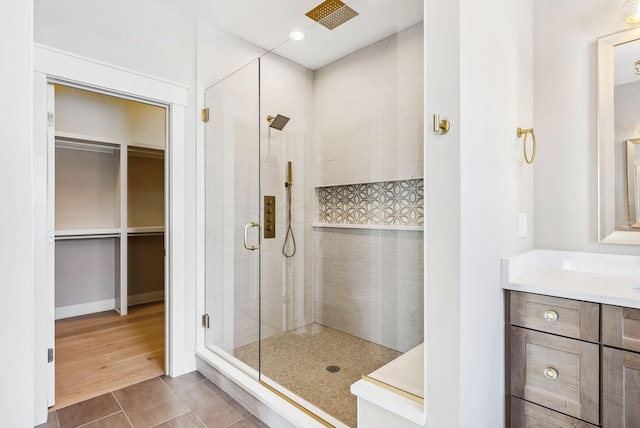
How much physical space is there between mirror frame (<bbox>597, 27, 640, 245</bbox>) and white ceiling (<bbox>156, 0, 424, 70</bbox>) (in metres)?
1.03

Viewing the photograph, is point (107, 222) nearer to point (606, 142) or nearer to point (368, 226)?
point (368, 226)

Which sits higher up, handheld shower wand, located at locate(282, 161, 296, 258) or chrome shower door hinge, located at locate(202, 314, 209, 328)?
handheld shower wand, located at locate(282, 161, 296, 258)

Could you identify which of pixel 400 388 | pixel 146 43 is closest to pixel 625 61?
pixel 400 388

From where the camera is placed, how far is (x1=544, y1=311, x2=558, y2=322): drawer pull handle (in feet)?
4.41

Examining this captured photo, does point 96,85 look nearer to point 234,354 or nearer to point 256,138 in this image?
point 256,138

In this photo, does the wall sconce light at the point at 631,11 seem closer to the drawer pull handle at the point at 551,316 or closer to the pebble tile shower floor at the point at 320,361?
the drawer pull handle at the point at 551,316

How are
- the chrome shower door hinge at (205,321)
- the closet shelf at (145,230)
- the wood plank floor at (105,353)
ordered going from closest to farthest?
the wood plank floor at (105,353), the chrome shower door hinge at (205,321), the closet shelf at (145,230)

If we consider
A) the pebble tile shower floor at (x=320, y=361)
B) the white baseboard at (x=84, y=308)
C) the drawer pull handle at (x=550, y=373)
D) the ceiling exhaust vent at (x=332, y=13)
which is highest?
the ceiling exhaust vent at (x=332, y=13)

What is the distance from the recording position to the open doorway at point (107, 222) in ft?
11.5

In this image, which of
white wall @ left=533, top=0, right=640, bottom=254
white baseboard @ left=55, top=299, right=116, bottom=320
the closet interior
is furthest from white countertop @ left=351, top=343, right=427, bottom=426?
white baseboard @ left=55, top=299, right=116, bottom=320

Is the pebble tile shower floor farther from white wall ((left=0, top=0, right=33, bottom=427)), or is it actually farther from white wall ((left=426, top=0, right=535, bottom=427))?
white wall ((left=0, top=0, right=33, bottom=427))

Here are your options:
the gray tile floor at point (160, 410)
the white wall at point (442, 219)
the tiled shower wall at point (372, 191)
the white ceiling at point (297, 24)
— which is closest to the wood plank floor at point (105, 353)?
the gray tile floor at point (160, 410)

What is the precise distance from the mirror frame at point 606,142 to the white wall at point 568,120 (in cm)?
3

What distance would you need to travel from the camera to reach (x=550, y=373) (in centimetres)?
135
